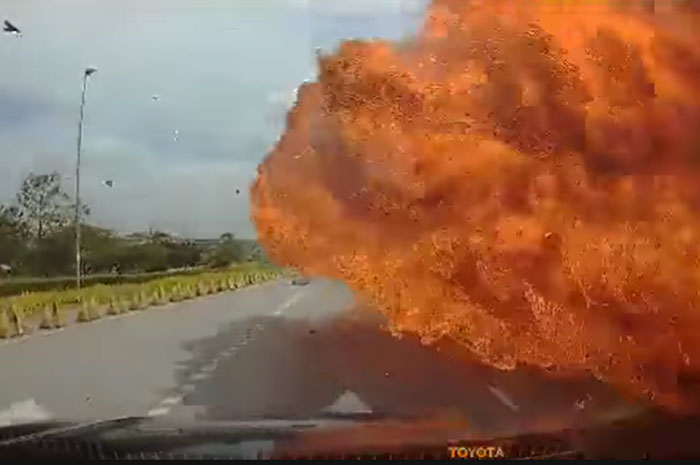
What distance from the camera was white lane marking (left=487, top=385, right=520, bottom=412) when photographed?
349 cm

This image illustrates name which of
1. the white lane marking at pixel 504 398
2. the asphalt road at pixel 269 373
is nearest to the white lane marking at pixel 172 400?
the asphalt road at pixel 269 373

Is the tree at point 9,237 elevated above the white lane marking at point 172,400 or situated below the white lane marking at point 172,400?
above

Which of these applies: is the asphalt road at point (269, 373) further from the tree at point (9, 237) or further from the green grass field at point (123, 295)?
the tree at point (9, 237)

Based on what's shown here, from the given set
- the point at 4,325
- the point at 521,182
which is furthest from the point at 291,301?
the point at 4,325

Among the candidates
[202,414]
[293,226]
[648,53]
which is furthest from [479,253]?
[202,414]

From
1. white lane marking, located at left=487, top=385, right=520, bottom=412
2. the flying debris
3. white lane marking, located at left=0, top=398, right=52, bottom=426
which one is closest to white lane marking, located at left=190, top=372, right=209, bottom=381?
white lane marking, located at left=0, top=398, right=52, bottom=426

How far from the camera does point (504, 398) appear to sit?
3.50 meters

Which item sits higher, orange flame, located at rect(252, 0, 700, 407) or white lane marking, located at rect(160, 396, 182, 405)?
orange flame, located at rect(252, 0, 700, 407)

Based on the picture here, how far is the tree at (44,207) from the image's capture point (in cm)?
342

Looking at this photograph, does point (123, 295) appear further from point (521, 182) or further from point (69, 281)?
point (521, 182)

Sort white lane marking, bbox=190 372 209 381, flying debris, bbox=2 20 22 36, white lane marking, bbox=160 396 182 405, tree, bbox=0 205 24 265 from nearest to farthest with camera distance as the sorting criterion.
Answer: flying debris, bbox=2 20 22 36
tree, bbox=0 205 24 265
white lane marking, bbox=160 396 182 405
white lane marking, bbox=190 372 209 381

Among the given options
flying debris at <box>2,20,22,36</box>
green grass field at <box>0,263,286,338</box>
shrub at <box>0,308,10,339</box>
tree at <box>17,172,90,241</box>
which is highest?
flying debris at <box>2,20,22,36</box>

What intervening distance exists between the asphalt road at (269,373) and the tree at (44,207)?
0.44 metres

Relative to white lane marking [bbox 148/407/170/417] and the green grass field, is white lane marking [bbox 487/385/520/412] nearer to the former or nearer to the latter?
the green grass field
